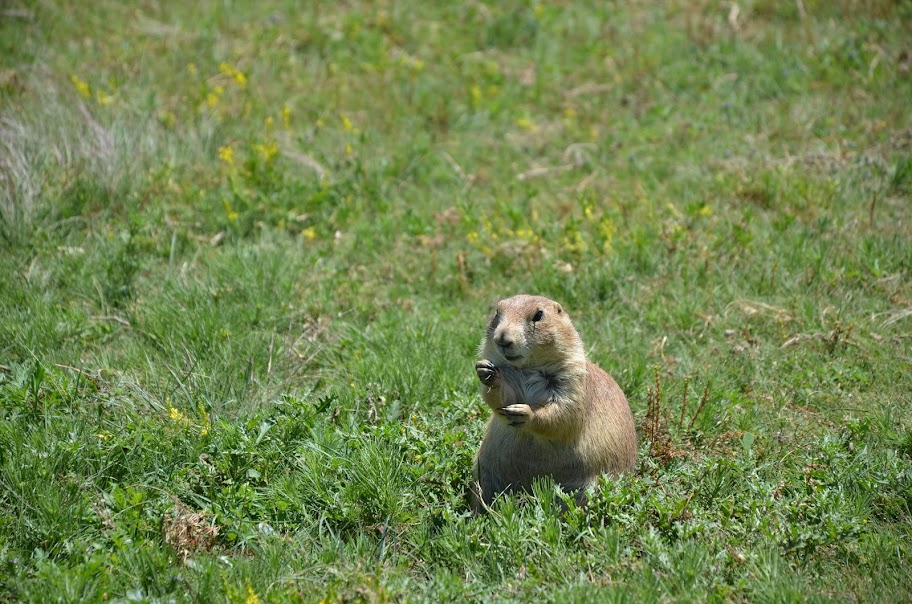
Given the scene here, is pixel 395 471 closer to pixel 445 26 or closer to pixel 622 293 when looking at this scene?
pixel 622 293

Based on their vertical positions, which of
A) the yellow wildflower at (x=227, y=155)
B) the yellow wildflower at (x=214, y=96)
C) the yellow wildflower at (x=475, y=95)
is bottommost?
the yellow wildflower at (x=227, y=155)

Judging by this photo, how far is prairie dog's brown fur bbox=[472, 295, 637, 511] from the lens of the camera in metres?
3.94

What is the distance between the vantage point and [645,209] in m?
6.91

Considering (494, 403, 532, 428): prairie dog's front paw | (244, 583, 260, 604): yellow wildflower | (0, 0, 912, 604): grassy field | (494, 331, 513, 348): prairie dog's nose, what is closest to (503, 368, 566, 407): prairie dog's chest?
(494, 403, 532, 428): prairie dog's front paw

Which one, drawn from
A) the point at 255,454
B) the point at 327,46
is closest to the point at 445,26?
the point at 327,46

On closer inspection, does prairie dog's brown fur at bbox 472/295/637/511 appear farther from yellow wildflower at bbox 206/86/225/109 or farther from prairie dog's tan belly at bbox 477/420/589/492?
yellow wildflower at bbox 206/86/225/109

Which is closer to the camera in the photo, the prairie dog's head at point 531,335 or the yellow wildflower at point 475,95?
the prairie dog's head at point 531,335

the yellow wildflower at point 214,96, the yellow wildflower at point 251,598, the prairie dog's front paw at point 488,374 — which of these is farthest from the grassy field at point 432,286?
the prairie dog's front paw at point 488,374

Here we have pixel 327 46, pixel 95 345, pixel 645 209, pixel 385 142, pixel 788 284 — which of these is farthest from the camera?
pixel 327 46

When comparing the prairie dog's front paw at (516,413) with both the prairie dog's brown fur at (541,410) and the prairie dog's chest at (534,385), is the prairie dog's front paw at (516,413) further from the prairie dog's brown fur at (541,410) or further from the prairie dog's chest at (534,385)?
the prairie dog's chest at (534,385)

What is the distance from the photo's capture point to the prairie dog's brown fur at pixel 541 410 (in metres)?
3.94

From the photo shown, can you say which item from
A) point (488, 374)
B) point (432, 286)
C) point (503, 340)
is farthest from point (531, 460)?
→ point (432, 286)

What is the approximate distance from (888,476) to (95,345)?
15.3 ft

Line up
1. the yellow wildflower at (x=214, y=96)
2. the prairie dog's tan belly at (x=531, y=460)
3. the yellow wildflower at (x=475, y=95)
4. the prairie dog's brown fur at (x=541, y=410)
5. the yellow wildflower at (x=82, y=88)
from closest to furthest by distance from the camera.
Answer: the prairie dog's brown fur at (x=541, y=410), the prairie dog's tan belly at (x=531, y=460), the yellow wildflower at (x=82, y=88), the yellow wildflower at (x=214, y=96), the yellow wildflower at (x=475, y=95)
